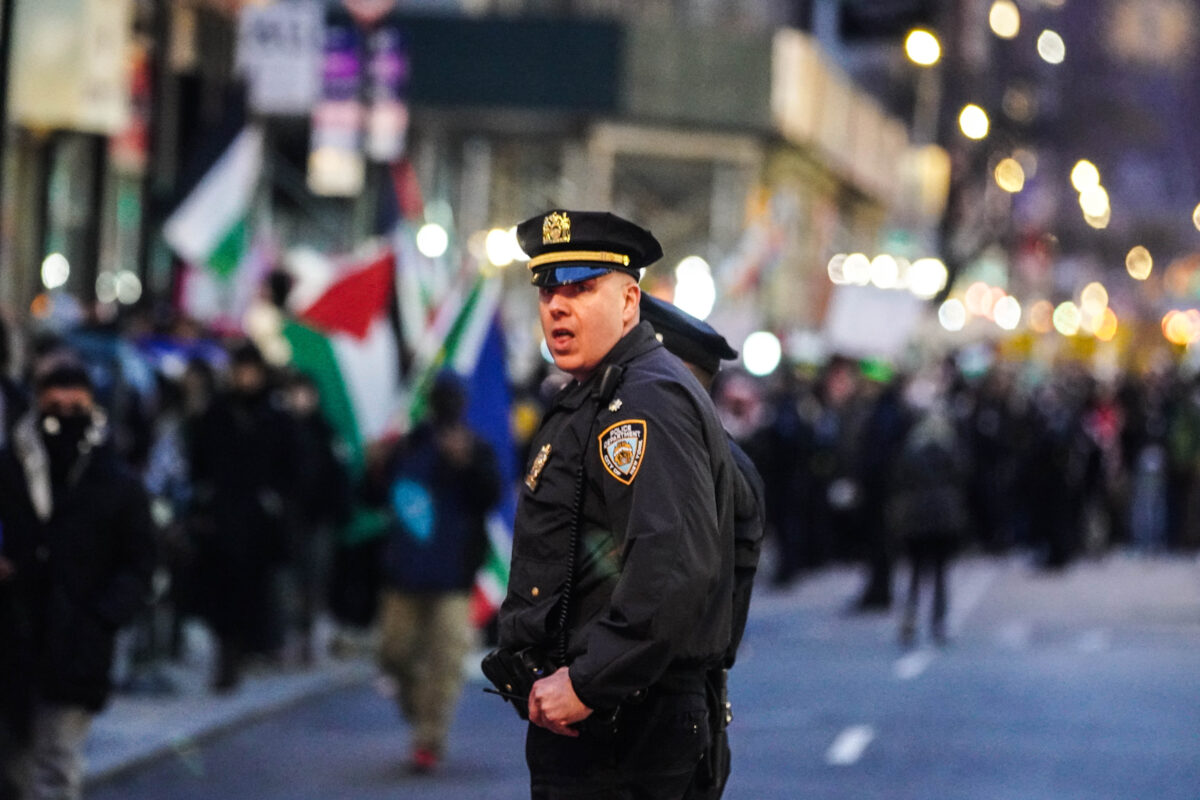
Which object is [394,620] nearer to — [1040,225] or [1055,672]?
[1055,672]

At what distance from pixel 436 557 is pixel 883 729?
3109 mm

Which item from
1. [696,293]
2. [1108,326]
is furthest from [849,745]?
[1108,326]

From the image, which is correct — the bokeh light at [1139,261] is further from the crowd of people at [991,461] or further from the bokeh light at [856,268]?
the crowd of people at [991,461]

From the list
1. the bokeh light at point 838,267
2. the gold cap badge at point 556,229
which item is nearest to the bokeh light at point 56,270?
the gold cap badge at point 556,229

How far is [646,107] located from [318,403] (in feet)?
76.0

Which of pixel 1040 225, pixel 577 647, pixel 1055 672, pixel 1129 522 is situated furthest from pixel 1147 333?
pixel 577 647

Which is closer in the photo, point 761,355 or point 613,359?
point 613,359

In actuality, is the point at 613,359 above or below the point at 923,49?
below

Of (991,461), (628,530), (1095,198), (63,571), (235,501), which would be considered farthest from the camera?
(1095,198)

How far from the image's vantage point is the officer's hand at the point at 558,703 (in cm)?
532

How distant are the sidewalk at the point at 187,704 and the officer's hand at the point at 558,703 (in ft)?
21.4

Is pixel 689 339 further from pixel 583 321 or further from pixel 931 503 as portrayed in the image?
pixel 931 503

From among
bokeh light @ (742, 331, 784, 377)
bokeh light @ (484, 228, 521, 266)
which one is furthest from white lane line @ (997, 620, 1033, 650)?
bokeh light @ (484, 228, 521, 266)

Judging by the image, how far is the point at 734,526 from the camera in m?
6.03
